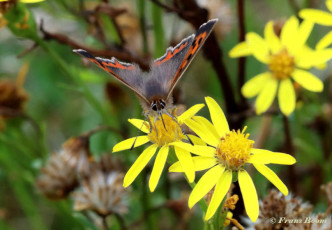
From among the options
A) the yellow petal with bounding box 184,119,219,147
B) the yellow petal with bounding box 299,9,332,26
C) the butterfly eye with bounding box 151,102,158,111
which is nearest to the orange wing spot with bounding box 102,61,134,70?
the butterfly eye with bounding box 151,102,158,111

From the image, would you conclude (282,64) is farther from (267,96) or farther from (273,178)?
(273,178)

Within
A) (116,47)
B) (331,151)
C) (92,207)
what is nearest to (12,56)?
(116,47)

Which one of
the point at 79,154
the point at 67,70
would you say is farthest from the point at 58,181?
the point at 67,70

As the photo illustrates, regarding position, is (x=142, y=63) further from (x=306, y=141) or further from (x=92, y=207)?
(x=306, y=141)

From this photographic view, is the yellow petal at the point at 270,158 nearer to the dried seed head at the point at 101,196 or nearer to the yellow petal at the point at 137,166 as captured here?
the yellow petal at the point at 137,166

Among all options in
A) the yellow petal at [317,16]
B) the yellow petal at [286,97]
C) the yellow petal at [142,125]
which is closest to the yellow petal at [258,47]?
the yellow petal at [286,97]
